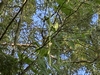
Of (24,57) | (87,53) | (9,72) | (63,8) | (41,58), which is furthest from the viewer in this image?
(87,53)

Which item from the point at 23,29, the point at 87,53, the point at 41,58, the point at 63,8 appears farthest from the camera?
the point at 23,29

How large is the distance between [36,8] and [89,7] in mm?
1610

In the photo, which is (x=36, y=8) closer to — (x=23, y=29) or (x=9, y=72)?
(x=23, y=29)

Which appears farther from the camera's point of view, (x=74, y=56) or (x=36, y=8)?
(x=36, y=8)

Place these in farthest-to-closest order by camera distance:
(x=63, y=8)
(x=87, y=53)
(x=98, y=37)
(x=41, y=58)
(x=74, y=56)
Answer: (x=98, y=37)
(x=74, y=56)
(x=87, y=53)
(x=41, y=58)
(x=63, y=8)

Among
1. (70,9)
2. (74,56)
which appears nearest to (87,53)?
(74,56)

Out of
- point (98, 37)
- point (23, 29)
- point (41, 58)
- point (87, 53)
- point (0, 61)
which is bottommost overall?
point (41, 58)

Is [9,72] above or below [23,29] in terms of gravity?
below

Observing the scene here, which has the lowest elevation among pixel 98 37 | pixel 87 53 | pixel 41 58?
pixel 41 58

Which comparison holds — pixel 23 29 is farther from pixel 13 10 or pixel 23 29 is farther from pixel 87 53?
pixel 87 53

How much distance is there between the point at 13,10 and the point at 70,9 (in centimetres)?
183

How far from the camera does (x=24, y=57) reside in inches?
40.6

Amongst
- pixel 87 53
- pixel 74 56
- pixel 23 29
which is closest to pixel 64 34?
pixel 87 53

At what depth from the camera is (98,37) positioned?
246cm
